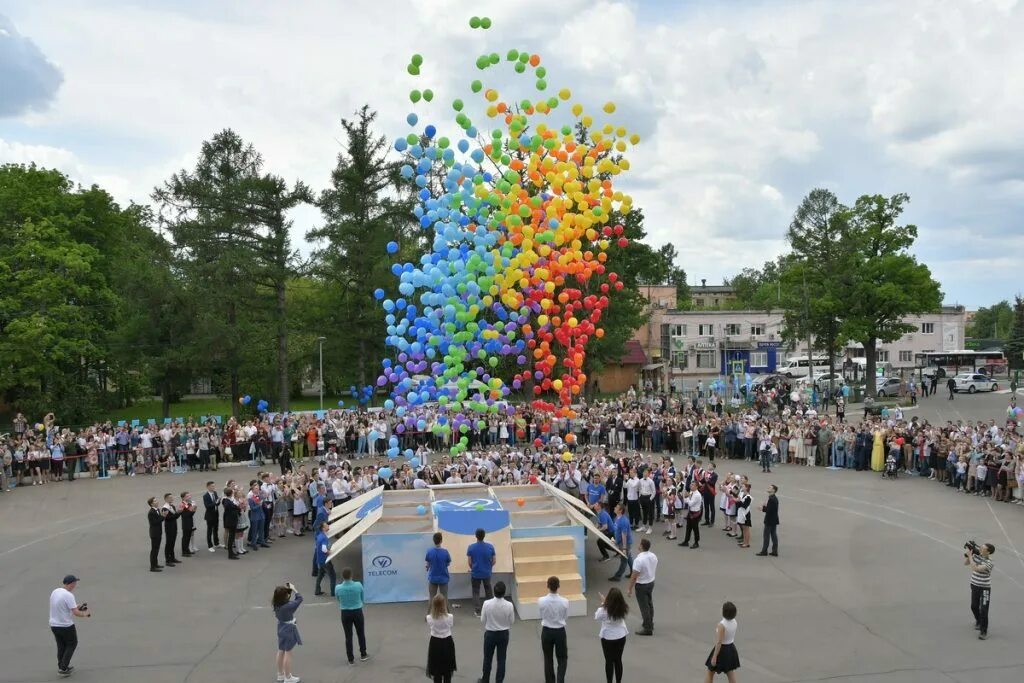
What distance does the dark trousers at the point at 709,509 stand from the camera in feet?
57.4

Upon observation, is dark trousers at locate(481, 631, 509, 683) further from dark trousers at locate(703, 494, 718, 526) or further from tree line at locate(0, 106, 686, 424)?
tree line at locate(0, 106, 686, 424)

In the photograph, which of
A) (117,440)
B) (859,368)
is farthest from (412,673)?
(859,368)

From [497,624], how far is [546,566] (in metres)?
3.77

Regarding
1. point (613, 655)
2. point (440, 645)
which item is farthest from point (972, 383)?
point (440, 645)

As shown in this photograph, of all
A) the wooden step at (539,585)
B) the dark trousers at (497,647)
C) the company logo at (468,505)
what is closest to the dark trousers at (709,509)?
Answer: the company logo at (468,505)

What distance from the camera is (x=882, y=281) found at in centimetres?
4019

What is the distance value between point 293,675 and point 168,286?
91.5 feet

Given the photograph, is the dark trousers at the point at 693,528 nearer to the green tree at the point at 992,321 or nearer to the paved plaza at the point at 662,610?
the paved plaza at the point at 662,610

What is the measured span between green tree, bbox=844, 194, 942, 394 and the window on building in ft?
78.0

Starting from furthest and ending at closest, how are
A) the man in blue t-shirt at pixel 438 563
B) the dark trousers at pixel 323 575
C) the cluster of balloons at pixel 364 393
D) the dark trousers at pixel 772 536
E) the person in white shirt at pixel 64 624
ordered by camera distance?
the cluster of balloons at pixel 364 393 → the dark trousers at pixel 772 536 → the dark trousers at pixel 323 575 → the man in blue t-shirt at pixel 438 563 → the person in white shirt at pixel 64 624

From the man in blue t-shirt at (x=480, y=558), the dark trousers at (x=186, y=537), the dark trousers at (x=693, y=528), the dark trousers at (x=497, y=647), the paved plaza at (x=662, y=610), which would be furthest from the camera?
the dark trousers at (x=693, y=528)

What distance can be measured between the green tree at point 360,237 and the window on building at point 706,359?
33958mm

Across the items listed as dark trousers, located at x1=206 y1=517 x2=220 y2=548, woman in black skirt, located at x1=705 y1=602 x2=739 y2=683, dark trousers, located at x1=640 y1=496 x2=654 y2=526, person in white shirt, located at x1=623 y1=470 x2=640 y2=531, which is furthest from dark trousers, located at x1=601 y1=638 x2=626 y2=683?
dark trousers, located at x1=206 y1=517 x2=220 y2=548

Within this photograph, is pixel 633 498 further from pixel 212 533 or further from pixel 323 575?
pixel 212 533
